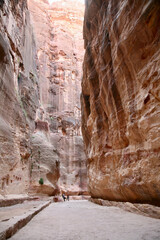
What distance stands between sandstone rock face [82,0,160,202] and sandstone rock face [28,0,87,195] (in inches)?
526

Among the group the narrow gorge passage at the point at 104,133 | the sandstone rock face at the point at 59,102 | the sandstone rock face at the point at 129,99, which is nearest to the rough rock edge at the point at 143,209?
the narrow gorge passage at the point at 104,133

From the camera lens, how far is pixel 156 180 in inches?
211

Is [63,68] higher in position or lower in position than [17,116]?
higher

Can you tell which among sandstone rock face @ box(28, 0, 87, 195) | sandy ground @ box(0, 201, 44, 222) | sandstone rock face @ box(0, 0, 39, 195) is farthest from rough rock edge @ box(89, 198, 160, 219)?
sandstone rock face @ box(28, 0, 87, 195)

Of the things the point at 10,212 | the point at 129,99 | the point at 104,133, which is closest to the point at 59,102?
the point at 104,133

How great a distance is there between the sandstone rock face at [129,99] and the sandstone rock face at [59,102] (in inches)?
526

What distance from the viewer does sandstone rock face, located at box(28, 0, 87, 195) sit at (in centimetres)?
2358

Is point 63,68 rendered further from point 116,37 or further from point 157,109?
→ point 157,109

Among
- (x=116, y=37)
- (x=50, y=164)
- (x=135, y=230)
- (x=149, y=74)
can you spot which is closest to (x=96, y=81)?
(x=116, y=37)

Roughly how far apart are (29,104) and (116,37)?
16.8m

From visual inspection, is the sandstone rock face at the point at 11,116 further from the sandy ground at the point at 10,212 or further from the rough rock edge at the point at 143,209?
the rough rock edge at the point at 143,209

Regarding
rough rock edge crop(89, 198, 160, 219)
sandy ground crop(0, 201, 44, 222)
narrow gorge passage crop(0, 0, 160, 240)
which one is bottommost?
sandy ground crop(0, 201, 44, 222)

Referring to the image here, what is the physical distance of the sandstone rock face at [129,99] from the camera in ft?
18.6

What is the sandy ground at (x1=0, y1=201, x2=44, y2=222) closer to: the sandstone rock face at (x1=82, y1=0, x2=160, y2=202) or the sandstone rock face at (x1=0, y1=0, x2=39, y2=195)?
the sandstone rock face at (x1=82, y1=0, x2=160, y2=202)
